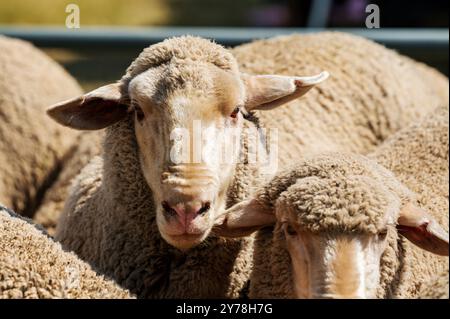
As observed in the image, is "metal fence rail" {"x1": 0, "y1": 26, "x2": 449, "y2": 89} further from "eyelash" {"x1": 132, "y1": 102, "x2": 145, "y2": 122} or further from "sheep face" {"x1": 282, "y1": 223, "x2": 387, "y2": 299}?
"sheep face" {"x1": 282, "y1": 223, "x2": 387, "y2": 299}

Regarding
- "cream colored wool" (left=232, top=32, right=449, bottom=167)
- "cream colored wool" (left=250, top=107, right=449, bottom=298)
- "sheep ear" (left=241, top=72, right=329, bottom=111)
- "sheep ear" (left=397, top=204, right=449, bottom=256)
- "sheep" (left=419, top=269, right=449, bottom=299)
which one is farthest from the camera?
"cream colored wool" (left=232, top=32, right=449, bottom=167)

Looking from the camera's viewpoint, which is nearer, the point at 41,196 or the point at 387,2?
the point at 41,196

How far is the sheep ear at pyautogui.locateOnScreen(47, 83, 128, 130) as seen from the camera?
13.9 feet

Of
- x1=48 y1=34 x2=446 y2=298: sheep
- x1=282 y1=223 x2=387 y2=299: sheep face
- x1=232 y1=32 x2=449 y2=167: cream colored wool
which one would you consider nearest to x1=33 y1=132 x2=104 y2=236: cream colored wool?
x1=48 y1=34 x2=446 y2=298: sheep

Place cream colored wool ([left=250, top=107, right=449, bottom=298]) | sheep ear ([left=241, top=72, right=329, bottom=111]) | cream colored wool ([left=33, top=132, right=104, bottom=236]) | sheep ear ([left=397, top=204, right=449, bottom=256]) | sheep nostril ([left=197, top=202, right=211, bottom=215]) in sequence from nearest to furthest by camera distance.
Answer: cream colored wool ([left=250, top=107, right=449, bottom=298]) → sheep ear ([left=397, top=204, right=449, bottom=256]) → sheep nostril ([left=197, top=202, right=211, bottom=215]) → sheep ear ([left=241, top=72, right=329, bottom=111]) → cream colored wool ([left=33, top=132, right=104, bottom=236])

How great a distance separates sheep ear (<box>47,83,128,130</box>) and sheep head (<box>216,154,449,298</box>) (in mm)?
796

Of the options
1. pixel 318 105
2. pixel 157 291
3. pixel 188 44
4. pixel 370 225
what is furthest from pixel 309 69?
pixel 370 225

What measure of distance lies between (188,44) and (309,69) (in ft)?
5.11

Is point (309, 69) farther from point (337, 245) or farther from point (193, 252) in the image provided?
point (337, 245)

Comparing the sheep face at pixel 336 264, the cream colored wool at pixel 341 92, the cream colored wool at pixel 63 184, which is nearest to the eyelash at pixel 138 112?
the sheep face at pixel 336 264

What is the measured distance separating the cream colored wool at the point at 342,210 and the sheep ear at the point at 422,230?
48 mm

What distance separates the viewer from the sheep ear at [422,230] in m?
3.58

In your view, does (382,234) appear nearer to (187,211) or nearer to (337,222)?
(337,222)

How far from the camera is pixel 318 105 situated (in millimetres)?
5512
